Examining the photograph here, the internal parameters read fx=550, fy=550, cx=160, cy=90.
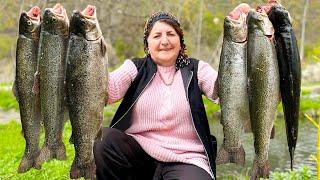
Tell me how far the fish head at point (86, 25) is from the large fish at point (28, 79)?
253 millimetres

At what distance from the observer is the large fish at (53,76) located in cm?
339

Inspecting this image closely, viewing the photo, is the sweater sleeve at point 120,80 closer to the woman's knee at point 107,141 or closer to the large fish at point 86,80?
the woman's knee at point 107,141

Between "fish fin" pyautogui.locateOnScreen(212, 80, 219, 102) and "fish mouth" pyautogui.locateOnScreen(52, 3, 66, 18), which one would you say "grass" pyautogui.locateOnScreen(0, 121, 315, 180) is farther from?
"fish mouth" pyautogui.locateOnScreen(52, 3, 66, 18)

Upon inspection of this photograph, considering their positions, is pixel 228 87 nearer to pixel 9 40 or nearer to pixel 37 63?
pixel 37 63

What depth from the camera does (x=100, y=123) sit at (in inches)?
140

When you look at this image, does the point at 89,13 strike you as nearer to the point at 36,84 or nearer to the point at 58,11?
the point at 58,11

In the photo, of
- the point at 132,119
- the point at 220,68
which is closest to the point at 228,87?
the point at 220,68

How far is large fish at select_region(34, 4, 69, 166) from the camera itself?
3.39 meters

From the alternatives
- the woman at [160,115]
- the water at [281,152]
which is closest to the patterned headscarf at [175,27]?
the woman at [160,115]

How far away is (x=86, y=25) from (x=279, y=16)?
1171mm

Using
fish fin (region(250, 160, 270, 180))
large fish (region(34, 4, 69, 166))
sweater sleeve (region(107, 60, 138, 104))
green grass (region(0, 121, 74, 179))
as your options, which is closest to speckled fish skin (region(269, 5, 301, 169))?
fish fin (region(250, 160, 270, 180))

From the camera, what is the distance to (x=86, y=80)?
343 cm

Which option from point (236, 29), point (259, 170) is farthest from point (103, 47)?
point (259, 170)

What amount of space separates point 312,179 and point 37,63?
3176mm
